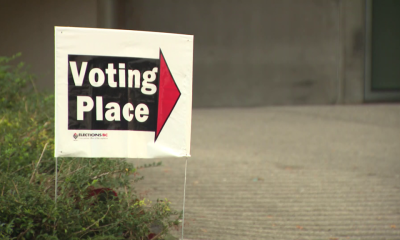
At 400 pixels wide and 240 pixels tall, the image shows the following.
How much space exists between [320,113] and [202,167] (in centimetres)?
637

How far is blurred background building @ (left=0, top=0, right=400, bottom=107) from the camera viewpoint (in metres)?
13.8

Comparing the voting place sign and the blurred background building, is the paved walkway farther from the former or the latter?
the blurred background building

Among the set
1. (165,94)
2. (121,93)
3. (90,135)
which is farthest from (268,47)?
(90,135)

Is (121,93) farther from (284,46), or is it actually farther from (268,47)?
(284,46)

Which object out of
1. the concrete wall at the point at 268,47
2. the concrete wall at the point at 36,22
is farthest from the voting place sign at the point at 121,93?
the concrete wall at the point at 268,47

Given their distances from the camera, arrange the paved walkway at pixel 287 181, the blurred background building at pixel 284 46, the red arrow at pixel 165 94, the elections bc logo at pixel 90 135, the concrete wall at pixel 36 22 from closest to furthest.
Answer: the elections bc logo at pixel 90 135
the red arrow at pixel 165 94
the paved walkway at pixel 287 181
the concrete wall at pixel 36 22
the blurred background building at pixel 284 46

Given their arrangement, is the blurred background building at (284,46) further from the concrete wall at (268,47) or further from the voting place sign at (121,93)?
the voting place sign at (121,93)

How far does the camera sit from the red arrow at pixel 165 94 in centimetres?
399

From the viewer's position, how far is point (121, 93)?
12.8 ft

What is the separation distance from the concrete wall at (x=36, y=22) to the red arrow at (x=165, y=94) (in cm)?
700

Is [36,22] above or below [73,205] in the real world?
above

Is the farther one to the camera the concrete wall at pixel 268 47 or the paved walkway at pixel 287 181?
the concrete wall at pixel 268 47

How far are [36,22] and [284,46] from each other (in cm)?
635

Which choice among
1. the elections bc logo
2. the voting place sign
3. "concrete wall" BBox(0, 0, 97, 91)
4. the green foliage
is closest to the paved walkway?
the green foliage
